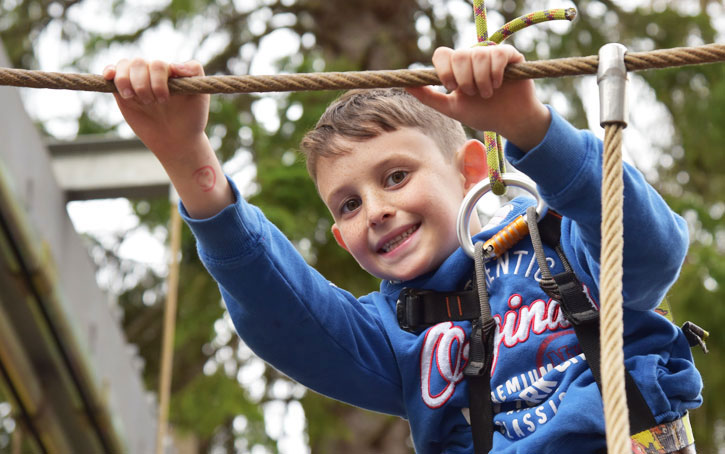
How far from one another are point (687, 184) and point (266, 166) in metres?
2.52

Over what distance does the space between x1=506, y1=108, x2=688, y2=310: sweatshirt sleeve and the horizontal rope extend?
83 mm

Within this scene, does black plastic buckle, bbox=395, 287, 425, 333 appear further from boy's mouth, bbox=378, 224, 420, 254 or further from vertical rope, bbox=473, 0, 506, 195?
vertical rope, bbox=473, 0, 506, 195

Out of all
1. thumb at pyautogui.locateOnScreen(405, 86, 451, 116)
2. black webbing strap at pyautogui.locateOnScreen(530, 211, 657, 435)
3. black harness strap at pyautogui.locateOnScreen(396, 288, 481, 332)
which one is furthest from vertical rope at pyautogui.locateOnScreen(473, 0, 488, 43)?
black harness strap at pyautogui.locateOnScreen(396, 288, 481, 332)

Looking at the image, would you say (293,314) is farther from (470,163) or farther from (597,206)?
(597,206)

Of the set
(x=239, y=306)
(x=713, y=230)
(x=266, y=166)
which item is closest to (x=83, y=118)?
(x=266, y=166)

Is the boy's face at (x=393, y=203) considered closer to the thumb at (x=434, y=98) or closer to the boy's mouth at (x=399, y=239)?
the boy's mouth at (x=399, y=239)

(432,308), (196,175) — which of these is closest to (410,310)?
(432,308)

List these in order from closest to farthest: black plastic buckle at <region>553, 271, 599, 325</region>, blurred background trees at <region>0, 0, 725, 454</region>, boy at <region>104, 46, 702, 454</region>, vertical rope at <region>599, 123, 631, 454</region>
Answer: vertical rope at <region>599, 123, 631, 454</region> → boy at <region>104, 46, 702, 454</region> → black plastic buckle at <region>553, 271, 599, 325</region> → blurred background trees at <region>0, 0, 725, 454</region>

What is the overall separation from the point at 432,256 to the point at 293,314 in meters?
0.29

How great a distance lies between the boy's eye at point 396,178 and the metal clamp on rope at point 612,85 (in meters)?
0.54

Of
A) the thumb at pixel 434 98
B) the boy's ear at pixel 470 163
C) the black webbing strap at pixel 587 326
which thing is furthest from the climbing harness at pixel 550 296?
the thumb at pixel 434 98

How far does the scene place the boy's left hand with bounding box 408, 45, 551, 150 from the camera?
4.27ft

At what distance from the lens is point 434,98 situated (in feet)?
4.50

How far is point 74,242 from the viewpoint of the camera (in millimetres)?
3670
